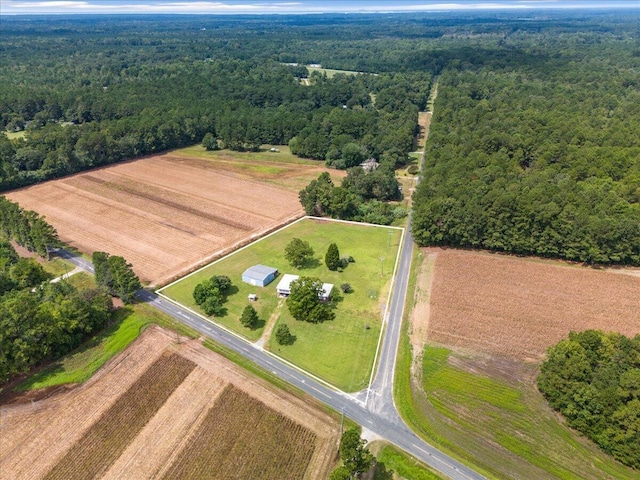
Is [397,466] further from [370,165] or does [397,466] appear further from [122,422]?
[370,165]

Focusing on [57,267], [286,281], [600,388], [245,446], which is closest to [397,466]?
[245,446]

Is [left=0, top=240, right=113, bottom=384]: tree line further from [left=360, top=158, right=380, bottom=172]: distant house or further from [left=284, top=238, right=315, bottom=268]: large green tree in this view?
[left=360, top=158, right=380, bottom=172]: distant house

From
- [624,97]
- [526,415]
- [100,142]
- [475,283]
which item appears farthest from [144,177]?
[624,97]

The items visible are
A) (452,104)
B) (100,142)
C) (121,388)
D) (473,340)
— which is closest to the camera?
(121,388)

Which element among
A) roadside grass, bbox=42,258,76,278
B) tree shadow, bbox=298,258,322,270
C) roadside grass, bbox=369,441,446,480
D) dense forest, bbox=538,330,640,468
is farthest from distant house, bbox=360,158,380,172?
roadside grass, bbox=369,441,446,480

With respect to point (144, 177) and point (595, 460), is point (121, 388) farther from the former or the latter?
→ point (144, 177)
